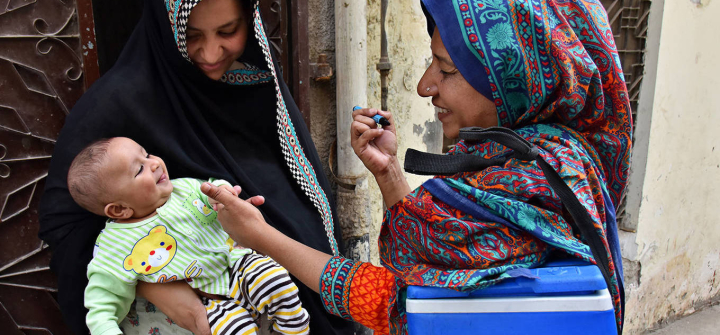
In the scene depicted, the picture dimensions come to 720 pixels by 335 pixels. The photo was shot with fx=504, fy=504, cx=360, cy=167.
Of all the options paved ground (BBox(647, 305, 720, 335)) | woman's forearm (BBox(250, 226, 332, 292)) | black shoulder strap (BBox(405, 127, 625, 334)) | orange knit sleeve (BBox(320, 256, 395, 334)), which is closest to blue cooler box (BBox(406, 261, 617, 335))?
black shoulder strap (BBox(405, 127, 625, 334))

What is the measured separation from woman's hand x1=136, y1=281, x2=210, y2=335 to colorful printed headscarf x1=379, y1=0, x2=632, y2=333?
1.92 ft

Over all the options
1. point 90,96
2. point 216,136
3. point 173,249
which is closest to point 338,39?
point 216,136

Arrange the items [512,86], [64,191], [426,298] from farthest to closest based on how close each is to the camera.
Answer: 1. [64,191]
2. [512,86]
3. [426,298]

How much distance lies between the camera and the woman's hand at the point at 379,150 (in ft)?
5.53

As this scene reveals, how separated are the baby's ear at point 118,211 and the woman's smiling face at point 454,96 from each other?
937 mm

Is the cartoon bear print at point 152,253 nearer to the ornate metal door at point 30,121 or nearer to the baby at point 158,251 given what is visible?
the baby at point 158,251

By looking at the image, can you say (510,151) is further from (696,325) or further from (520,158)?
(696,325)

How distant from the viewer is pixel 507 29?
49.4 inches

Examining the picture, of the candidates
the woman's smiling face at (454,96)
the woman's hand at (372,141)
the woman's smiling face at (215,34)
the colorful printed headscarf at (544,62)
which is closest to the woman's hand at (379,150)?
the woman's hand at (372,141)

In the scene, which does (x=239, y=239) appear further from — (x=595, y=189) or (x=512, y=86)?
(x=595, y=189)

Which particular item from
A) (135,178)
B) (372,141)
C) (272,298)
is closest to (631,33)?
(372,141)

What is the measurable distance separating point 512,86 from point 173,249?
3.53ft

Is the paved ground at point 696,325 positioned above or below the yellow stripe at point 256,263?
below

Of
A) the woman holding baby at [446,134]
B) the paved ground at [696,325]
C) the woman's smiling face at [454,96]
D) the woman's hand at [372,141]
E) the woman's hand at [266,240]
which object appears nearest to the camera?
the woman holding baby at [446,134]
